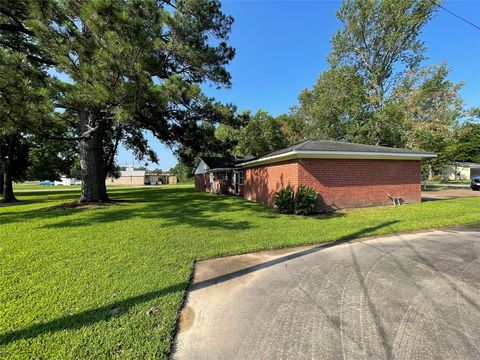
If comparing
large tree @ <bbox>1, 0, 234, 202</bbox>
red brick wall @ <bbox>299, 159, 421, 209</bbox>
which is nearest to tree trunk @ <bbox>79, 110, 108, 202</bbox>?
large tree @ <bbox>1, 0, 234, 202</bbox>

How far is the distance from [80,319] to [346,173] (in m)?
10.7

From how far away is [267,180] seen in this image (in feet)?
44.4

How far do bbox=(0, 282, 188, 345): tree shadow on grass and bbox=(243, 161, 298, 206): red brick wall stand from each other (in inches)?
324

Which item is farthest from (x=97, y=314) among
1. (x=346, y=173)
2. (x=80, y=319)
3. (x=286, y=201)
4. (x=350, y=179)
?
(x=350, y=179)

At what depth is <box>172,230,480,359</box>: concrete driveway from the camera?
2.53m

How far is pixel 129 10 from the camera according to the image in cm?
730

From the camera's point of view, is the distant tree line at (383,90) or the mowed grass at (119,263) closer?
the mowed grass at (119,263)

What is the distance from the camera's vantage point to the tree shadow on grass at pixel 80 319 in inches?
107

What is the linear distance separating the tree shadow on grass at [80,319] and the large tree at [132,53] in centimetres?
530

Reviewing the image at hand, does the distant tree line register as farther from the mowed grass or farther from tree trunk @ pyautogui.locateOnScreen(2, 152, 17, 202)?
tree trunk @ pyautogui.locateOnScreen(2, 152, 17, 202)

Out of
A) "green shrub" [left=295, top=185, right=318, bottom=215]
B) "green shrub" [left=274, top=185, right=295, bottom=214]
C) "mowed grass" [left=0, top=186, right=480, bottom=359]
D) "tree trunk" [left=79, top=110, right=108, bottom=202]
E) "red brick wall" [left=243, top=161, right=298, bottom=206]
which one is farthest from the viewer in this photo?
"tree trunk" [left=79, top=110, right=108, bottom=202]

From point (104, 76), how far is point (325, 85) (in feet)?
75.3

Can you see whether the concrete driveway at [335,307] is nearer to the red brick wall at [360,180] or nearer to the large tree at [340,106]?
the red brick wall at [360,180]

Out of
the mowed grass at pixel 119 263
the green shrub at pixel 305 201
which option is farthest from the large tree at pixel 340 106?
the green shrub at pixel 305 201
